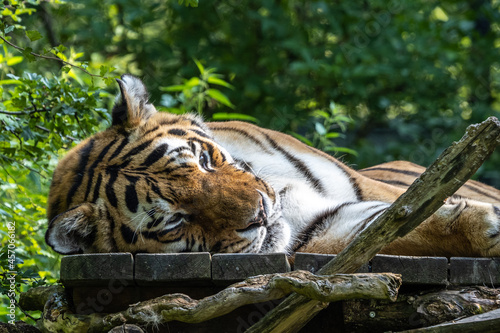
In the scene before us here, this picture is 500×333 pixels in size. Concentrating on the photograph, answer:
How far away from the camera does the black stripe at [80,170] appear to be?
2.64 m

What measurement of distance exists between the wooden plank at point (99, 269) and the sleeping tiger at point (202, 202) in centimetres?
28

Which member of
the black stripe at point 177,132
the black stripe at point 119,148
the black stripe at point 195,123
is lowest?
the black stripe at point 195,123

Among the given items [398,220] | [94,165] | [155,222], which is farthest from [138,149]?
[398,220]

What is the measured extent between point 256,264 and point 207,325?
12.0 inches

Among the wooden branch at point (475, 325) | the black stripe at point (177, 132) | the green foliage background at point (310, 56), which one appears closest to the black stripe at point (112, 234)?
the black stripe at point (177, 132)

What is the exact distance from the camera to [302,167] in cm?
320

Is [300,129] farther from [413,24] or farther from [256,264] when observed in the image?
[256,264]

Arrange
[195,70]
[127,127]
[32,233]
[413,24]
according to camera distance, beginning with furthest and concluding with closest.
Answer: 1. [413,24]
2. [195,70]
3. [32,233]
4. [127,127]

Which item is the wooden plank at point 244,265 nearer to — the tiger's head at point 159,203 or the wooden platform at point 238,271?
the wooden platform at point 238,271

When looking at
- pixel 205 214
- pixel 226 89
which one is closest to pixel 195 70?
pixel 226 89

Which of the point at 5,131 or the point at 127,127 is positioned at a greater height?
the point at 127,127

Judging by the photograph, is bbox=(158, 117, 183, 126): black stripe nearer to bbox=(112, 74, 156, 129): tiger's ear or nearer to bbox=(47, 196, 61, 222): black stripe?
bbox=(112, 74, 156, 129): tiger's ear

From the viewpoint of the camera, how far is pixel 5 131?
2955mm

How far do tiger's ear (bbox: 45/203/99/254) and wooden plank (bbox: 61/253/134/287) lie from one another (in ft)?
0.84
